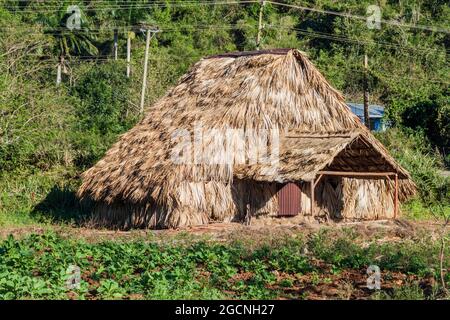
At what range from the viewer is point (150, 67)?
35.9 metres

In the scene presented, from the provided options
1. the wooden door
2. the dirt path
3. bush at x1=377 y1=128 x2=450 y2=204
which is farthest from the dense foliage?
the wooden door

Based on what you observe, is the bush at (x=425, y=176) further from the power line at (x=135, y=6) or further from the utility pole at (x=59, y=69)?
the power line at (x=135, y=6)

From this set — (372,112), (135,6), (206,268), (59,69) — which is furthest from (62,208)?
(135,6)

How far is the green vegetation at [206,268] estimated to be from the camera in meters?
10.2

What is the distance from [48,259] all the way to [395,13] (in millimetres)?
34061

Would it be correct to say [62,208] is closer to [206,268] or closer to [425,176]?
[425,176]

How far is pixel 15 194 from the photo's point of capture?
72.9 ft

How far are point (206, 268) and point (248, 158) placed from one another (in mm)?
7312

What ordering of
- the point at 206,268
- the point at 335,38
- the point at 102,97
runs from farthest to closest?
the point at 335,38 < the point at 102,97 < the point at 206,268

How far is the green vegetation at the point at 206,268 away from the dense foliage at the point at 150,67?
8.17 m

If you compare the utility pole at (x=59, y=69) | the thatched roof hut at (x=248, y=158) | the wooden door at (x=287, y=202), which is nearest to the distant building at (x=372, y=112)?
the utility pole at (x=59, y=69)

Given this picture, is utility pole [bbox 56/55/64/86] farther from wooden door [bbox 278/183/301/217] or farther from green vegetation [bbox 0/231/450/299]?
green vegetation [bbox 0/231/450/299]

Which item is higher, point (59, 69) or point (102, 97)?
point (59, 69)
